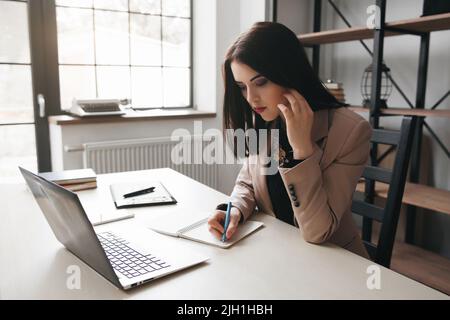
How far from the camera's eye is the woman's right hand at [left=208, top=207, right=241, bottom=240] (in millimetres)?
1102

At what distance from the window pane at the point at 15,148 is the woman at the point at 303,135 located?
1.92 meters

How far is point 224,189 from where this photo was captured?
333 cm

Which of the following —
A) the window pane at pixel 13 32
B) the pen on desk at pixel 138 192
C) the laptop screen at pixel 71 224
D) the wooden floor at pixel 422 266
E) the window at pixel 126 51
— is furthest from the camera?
the window at pixel 126 51

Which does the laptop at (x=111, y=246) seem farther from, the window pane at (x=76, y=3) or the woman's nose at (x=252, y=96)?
the window pane at (x=76, y=3)

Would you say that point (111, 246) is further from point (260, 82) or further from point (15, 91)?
point (15, 91)

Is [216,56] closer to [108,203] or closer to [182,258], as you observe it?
[108,203]

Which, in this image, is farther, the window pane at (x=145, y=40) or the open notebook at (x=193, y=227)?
the window pane at (x=145, y=40)

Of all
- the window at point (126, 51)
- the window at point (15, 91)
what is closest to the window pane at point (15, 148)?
the window at point (15, 91)

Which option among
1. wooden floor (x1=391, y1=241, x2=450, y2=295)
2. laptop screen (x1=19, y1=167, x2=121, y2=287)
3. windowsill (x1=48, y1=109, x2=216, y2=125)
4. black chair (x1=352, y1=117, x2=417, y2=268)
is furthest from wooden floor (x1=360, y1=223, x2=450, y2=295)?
laptop screen (x1=19, y1=167, x2=121, y2=287)

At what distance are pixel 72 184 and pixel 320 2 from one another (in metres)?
2.23

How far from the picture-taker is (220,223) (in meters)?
1.15

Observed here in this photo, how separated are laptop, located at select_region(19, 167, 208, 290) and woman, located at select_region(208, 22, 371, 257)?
0.54 ft

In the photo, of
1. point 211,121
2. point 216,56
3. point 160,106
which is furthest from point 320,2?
point 160,106

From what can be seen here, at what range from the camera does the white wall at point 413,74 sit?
2.34 metres
